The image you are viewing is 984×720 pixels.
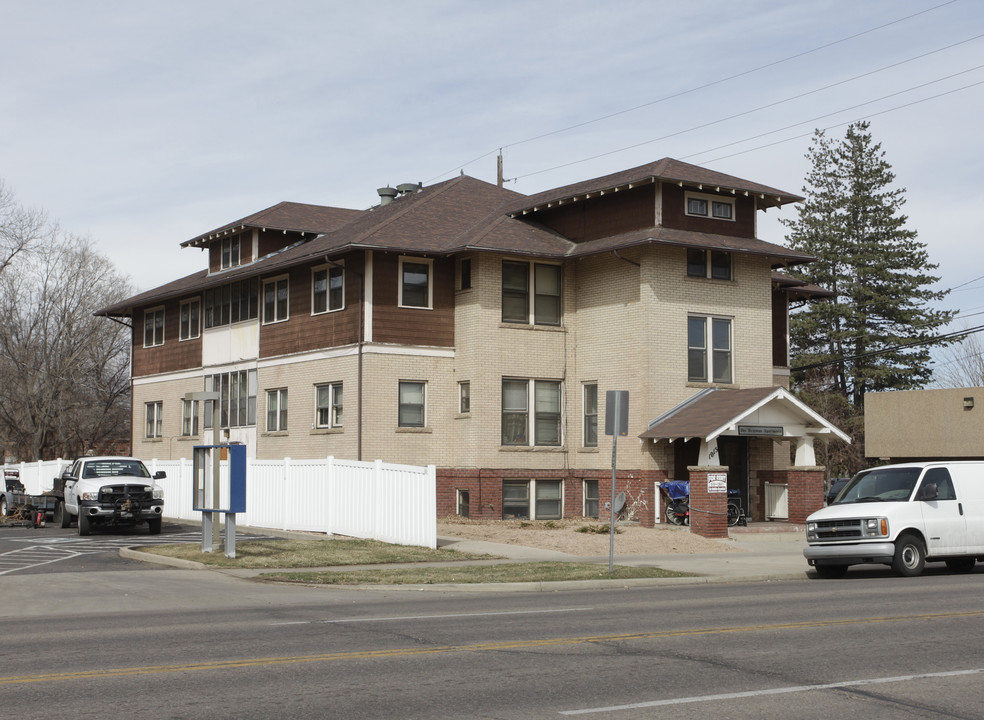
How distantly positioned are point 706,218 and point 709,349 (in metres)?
3.72

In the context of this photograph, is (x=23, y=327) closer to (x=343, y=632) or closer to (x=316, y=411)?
(x=316, y=411)

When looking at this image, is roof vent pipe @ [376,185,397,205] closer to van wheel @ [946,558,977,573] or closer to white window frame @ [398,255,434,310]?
white window frame @ [398,255,434,310]

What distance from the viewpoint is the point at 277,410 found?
121 feet

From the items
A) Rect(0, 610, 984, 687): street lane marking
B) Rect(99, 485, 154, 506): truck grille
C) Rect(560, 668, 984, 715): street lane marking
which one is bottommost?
Rect(0, 610, 984, 687): street lane marking

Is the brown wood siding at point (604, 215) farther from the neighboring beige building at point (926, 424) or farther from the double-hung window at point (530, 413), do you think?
the neighboring beige building at point (926, 424)

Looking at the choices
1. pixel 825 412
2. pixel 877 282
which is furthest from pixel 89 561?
pixel 877 282

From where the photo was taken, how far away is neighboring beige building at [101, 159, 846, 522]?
32.5 metres

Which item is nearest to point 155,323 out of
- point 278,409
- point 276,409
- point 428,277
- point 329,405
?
point 276,409

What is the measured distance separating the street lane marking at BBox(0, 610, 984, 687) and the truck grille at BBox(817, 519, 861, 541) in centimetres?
622

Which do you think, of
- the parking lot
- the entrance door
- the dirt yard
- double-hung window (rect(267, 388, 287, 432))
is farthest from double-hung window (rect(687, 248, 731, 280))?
the parking lot

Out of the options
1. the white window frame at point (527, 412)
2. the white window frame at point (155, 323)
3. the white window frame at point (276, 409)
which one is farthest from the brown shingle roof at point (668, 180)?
the white window frame at point (155, 323)

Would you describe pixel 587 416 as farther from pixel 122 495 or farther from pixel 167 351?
pixel 167 351

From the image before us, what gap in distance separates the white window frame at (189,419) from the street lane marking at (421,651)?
31.5 meters

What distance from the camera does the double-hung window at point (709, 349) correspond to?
109 feet
